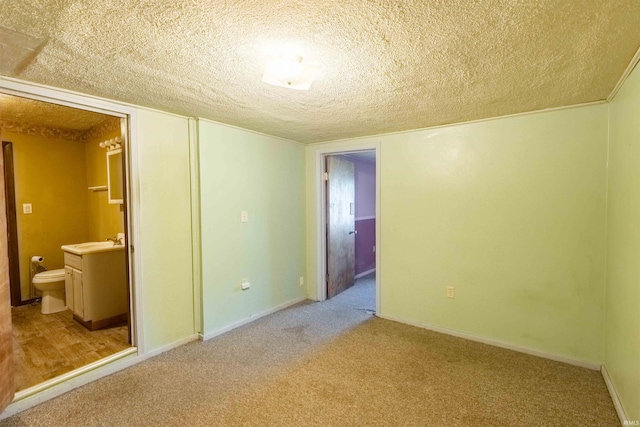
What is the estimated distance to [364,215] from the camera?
219 inches

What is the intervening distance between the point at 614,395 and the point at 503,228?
130 cm

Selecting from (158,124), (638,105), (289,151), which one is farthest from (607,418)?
(158,124)

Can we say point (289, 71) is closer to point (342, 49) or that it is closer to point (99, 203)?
point (342, 49)

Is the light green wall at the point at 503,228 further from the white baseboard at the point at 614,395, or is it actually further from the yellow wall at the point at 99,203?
the yellow wall at the point at 99,203

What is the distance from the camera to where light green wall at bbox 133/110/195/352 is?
251 cm

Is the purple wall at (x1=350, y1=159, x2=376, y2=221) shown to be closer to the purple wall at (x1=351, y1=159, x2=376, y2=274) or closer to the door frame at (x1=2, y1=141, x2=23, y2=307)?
the purple wall at (x1=351, y1=159, x2=376, y2=274)

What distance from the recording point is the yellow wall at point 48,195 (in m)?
3.72

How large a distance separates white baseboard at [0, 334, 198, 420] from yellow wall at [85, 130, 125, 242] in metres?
1.61

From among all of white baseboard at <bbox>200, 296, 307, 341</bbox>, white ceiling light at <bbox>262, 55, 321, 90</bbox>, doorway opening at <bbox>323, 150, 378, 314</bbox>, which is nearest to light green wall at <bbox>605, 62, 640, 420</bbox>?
white ceiling light at <bbox>262, 55, 321, 90</bbox>

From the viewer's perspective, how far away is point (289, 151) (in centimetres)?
378

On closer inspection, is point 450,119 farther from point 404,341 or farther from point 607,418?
point 607,418

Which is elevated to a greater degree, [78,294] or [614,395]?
[78,294]

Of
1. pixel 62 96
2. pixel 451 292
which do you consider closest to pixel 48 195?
pixel 62 96

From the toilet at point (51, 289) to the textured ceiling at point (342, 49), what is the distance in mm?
2430
